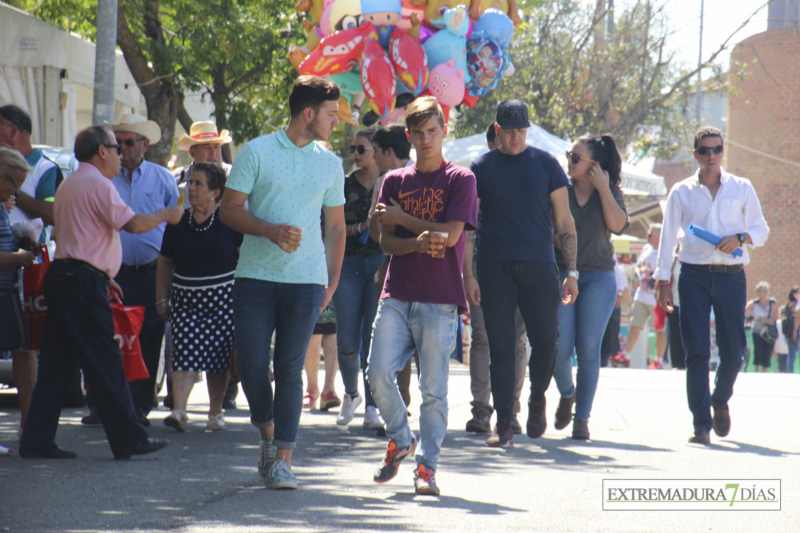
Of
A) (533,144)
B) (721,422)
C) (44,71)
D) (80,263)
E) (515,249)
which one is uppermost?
(44,71)

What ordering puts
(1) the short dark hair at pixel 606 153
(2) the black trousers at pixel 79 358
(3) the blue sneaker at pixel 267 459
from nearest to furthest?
1. (3) the blue sneaker at pixel 267 459
2. (2) the black trousers at pixel 79 358
3. (1) the short dark hair at pixel 606 153

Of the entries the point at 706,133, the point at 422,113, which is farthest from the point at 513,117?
the point at 706,133

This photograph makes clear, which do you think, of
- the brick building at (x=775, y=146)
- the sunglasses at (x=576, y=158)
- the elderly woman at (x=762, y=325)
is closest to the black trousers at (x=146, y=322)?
the sunglasses at (x=576, y=158)

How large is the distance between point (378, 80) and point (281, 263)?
14.6 feet

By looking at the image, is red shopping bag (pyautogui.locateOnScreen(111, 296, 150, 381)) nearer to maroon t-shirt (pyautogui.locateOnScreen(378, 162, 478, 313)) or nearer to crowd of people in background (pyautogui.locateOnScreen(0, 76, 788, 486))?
crowd of people in background (pyautogui.locateOnScreen(0, 76, 788, 486))

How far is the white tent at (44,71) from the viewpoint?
44.7ft

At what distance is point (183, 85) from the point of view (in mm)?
16531

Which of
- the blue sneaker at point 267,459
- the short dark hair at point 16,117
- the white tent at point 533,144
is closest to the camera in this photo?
the blue sneaker at point 267,459

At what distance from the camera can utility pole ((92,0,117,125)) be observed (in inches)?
441

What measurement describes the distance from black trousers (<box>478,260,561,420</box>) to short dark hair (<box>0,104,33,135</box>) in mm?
3098

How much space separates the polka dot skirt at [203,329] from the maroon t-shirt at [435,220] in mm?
2071

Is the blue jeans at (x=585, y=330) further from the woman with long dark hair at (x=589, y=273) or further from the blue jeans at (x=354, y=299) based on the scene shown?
the blue jeans at (x=354, y=299)

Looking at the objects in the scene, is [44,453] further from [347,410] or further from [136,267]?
[347,410]

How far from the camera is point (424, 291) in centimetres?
567
